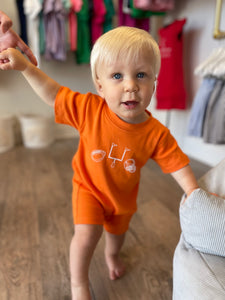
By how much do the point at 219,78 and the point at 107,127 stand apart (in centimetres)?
119

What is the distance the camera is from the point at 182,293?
57cm

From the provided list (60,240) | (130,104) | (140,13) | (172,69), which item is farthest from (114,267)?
(140,13)

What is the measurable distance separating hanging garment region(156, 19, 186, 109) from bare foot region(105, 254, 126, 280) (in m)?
1.59

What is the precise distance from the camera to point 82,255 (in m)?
0.73

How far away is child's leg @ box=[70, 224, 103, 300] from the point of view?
73 centimetres

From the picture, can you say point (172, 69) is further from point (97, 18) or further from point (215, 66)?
point (97, 18)

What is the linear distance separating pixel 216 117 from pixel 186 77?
0.80 meters

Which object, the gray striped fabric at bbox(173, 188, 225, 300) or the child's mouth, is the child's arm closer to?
the gray striped fabric at bbox(173, 188, 225, 300)

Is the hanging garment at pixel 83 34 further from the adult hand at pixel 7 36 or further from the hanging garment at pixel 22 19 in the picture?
the adult hand at pixel 7 36

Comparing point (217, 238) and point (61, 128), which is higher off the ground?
point (217, 238)

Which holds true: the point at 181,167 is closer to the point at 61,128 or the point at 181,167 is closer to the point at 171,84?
the point at 171,84

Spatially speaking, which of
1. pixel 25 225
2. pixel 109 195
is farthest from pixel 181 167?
pixel 25 225

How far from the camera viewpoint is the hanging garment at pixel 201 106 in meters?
1.65

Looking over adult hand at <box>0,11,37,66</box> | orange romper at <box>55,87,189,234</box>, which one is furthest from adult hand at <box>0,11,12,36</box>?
orange romper at <box>55,87,189,234</box>
